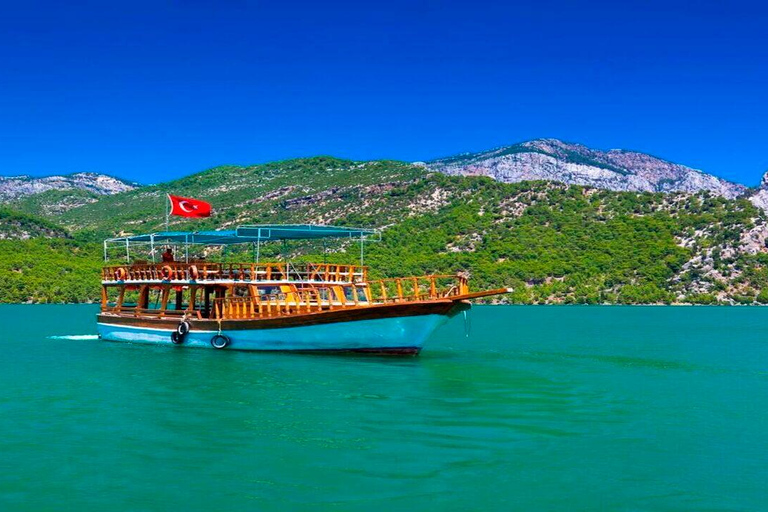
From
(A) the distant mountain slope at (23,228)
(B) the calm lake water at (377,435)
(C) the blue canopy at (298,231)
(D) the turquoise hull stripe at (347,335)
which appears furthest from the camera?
(A) the distant mountain slope at (23,228)

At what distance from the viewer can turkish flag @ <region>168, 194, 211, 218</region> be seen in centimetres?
3722

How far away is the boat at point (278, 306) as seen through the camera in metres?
30.9

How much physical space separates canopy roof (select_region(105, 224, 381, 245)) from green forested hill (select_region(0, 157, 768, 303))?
8376 centimetres

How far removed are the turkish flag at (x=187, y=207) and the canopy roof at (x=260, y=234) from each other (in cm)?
100

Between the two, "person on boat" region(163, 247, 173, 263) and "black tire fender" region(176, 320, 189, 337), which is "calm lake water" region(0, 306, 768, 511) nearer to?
"black tire fender" region(176, 320, 189, 337)

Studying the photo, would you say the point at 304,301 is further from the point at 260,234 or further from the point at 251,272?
the point at 260,234

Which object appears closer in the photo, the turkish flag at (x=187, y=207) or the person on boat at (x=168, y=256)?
the turkish flag at (x=187, y=207)

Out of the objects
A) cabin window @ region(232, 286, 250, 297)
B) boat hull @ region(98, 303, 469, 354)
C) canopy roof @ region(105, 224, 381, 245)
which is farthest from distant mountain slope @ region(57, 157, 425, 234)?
boat hull @ region(98, 303, 469, 354)

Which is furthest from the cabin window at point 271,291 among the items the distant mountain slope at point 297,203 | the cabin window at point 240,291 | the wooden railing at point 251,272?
the distant mountain slope at point 297,203

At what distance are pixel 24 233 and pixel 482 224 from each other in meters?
87.3

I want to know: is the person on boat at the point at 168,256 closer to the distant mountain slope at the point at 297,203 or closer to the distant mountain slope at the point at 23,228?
the distant mountain slope at the point at 297,203

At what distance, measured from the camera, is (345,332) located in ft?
103

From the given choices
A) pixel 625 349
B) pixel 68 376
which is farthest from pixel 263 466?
pixel 625 349

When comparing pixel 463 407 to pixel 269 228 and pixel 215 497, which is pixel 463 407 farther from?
pixel 269 228
